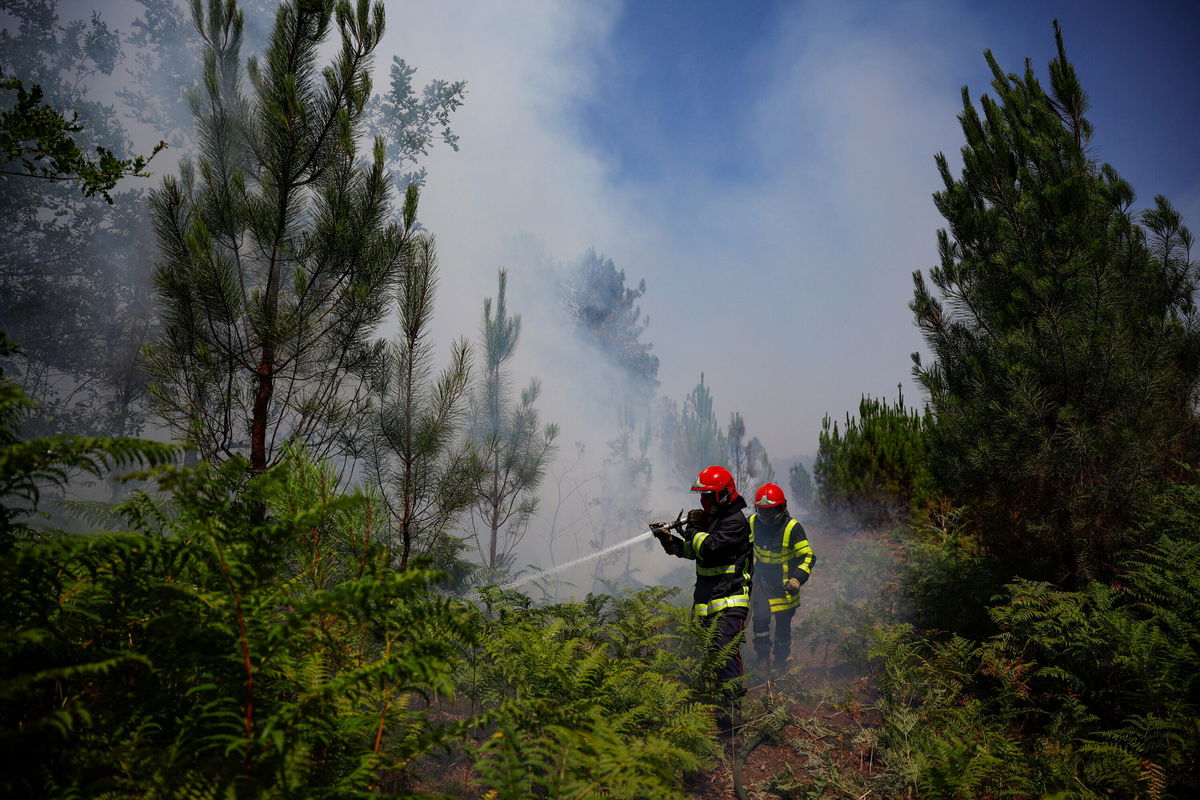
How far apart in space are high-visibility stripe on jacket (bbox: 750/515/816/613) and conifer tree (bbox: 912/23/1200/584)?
1628 millimetres

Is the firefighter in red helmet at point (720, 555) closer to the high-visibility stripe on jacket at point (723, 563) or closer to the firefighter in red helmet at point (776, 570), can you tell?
the high-visibility stripe on jacket at point (723, 563)

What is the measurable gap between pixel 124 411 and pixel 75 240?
4950 millimetres

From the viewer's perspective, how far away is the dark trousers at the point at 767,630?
6.28m

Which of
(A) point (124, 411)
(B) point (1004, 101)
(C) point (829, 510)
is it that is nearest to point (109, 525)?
(B) point (1004, 101)

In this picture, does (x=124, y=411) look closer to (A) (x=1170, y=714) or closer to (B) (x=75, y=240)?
(B) (x=75, y=240)

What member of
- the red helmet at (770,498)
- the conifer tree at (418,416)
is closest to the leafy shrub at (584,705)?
the conifer tree at (418,416)

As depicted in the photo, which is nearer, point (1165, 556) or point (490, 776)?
point (490, 776)

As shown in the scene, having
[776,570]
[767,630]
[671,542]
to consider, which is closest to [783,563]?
[776,570]

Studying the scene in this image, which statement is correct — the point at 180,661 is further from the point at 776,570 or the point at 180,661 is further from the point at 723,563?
the point at 776,570

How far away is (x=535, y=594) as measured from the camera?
60.4ft

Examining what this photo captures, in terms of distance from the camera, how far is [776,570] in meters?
6.47

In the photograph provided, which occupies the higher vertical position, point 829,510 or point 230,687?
point 829,510

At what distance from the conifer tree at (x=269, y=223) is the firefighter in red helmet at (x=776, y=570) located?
16.1 ft

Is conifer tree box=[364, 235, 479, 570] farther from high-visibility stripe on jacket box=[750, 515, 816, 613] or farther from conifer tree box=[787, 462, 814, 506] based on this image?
conifer tree box=[787, 462, 814, 506]
